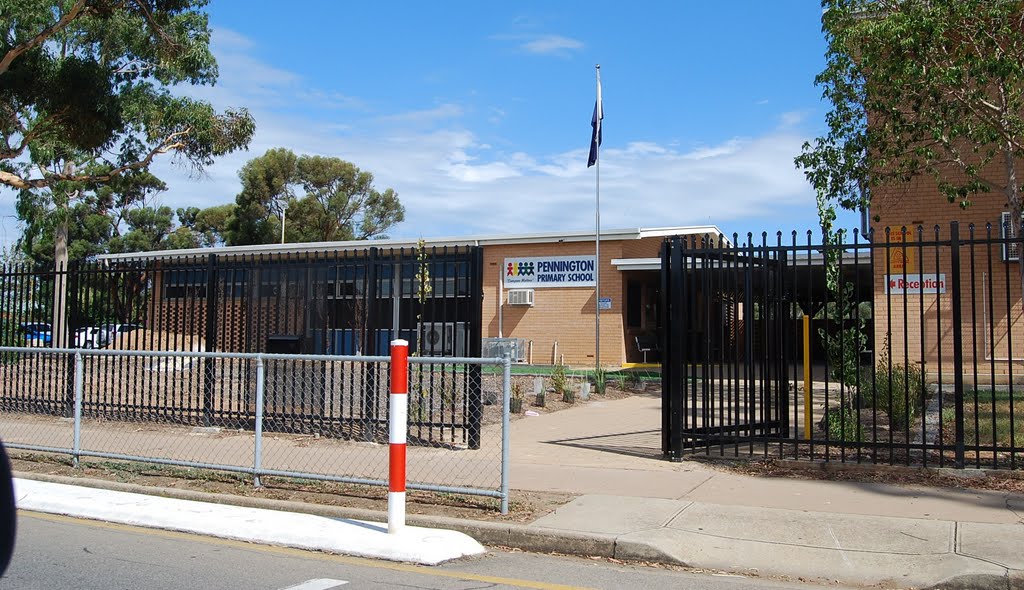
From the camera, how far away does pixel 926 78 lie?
12.4 metres

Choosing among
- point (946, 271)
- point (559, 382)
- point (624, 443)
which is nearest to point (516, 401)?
point (559, 382)

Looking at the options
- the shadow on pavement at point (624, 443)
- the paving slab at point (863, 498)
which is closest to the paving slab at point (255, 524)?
the paving slab at point (863, 498)

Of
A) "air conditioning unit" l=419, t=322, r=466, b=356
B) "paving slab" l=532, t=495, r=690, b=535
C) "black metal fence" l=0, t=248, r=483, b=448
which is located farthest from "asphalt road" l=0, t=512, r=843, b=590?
"air conditioning unit" l=419, t=322, r=466, b=356

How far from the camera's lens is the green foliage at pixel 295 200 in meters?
52.4

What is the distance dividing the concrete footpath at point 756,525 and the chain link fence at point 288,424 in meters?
0.97

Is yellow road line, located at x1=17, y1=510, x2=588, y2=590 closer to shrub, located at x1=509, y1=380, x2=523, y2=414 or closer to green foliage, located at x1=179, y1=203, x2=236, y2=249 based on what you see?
shrub, located at x1=509, y1=380, x2=523, y2=414

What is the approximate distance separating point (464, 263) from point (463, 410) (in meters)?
1.94

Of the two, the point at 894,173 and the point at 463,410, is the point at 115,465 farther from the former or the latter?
the point at 894,173

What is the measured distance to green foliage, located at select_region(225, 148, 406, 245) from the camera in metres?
52.4

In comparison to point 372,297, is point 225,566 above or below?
below

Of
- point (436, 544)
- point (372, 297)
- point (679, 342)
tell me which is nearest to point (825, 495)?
point (679, 342)

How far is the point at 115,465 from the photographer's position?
10039 millimetres

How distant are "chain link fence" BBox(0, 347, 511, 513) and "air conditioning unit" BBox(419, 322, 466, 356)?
299mm

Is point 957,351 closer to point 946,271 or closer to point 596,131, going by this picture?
point 946,271
